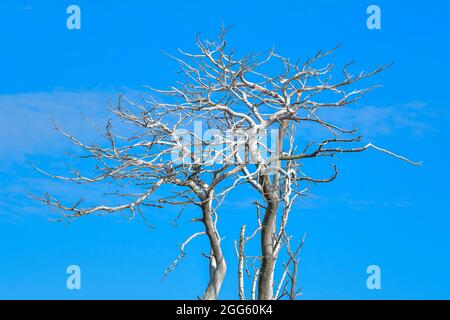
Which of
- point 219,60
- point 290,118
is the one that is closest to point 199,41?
point 219,60

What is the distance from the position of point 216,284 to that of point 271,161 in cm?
140

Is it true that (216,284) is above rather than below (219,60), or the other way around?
below

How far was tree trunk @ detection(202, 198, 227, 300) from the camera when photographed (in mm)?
6715

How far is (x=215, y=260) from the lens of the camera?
22.6 ft

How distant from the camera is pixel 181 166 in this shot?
6.50m

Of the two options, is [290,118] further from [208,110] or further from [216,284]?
[216,284]

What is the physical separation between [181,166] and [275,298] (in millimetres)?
1728

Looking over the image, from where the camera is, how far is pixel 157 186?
6551 mm

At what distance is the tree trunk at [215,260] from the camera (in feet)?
22.0
